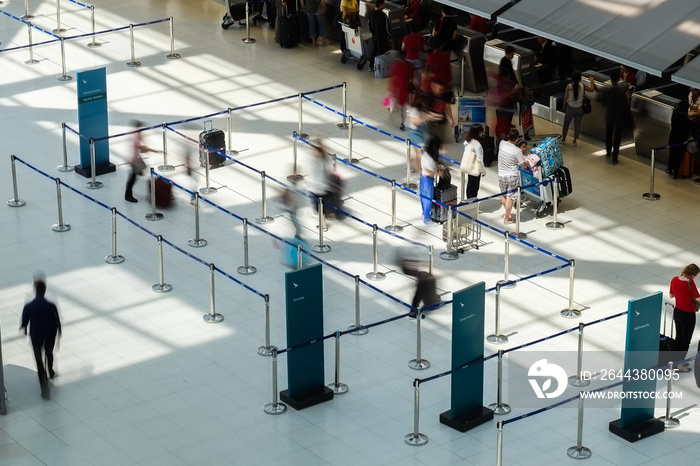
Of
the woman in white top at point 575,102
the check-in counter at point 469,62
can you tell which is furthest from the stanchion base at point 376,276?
the check-in counter at point 469,62

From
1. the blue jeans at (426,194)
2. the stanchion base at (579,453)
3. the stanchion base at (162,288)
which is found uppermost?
the blue jeans at (426,194)

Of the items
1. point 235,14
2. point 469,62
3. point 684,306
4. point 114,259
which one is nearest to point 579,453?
point 684,306

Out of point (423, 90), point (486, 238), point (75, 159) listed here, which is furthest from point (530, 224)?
point (75, 159)

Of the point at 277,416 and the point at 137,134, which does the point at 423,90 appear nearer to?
the point at 137,134

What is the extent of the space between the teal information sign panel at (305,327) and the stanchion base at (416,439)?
4.60ft

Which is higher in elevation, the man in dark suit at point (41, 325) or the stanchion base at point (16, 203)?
the man in dark suit at point (41, 325)

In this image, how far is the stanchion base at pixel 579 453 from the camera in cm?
1534

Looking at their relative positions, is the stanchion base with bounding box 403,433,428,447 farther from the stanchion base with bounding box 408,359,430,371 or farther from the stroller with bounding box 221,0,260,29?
the stroller with bounding box 221,0,260,29

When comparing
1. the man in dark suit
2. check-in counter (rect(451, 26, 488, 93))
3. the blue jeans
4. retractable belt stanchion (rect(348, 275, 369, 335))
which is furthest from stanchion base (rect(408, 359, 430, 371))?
check-in counter (rect(451, 26, 488, 93))

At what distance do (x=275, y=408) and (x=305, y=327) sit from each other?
111 centimetres

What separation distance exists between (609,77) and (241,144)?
23.6 feet

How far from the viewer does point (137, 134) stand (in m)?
22.2

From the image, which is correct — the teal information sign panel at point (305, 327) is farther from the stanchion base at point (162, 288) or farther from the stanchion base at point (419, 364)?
the stanchion base at point (162, 288)

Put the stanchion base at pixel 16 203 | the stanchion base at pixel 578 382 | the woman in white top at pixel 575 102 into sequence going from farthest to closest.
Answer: the woman in white top at pixel 575 102, the stanchion base at pixel 16 203, the stanchion base at pixel 578 382
